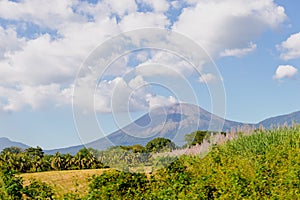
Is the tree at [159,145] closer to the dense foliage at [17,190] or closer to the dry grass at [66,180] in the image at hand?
the dry grass at [66,180]

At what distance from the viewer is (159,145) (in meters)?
8.89

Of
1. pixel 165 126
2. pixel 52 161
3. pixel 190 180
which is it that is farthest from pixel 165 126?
pixel 52 161

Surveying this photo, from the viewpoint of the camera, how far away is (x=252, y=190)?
23.0 feet

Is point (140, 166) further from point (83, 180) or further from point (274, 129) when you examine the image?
point (274, 129)

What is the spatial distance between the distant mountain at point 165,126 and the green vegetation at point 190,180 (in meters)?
0.22

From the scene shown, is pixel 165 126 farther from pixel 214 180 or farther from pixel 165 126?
pixel 214 180

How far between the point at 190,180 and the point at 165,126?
3.61 ft

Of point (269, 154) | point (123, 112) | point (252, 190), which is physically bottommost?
point (252, 190)

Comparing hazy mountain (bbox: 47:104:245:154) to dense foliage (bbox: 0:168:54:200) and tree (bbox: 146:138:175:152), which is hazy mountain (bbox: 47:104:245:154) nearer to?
tree (bbox: 146:138:175:152)

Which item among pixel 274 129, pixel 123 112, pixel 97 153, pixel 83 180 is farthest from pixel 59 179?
pixel 274 129

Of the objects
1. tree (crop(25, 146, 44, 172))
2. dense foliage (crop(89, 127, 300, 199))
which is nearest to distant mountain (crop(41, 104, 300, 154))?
dense foliage (crop(89, 127, 300, 199))

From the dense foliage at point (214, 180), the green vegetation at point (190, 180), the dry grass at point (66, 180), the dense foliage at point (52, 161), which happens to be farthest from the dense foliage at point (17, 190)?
the dense foliage at point (52, 161)

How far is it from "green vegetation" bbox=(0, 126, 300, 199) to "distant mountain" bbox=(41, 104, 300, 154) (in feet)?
0.71

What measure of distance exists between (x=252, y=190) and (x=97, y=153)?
9.59ft
